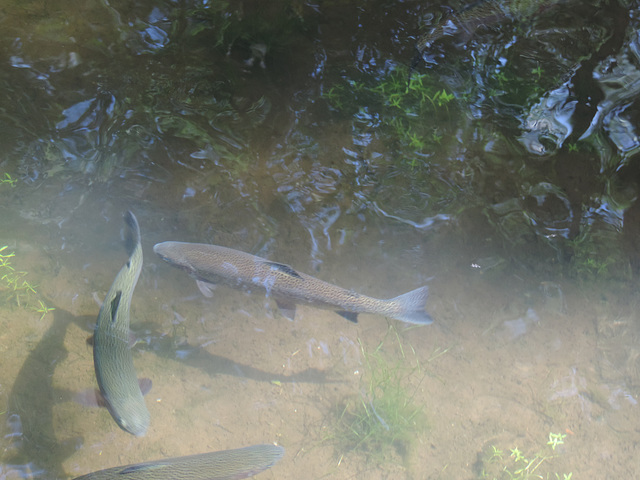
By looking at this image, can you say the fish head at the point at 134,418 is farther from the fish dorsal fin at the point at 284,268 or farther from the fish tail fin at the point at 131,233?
the fish dorsal fin at the point at 284,268

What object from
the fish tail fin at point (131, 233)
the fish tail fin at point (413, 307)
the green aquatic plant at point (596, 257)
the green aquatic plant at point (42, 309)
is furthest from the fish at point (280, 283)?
the green aquatic plant at point (596, 257)

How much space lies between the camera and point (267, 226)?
3572 millimetres

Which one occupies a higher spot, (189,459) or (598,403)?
(598,403)

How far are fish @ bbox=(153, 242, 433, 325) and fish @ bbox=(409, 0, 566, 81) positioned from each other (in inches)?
80.5

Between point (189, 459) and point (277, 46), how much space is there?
3434 mm

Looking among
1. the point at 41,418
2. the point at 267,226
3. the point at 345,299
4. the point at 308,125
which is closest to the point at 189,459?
the point at 41,418

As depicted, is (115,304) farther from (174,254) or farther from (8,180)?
(8,180)

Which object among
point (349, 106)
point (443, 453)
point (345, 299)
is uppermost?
point (349, 106)

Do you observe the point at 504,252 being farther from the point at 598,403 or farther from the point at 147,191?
the point at 147,191

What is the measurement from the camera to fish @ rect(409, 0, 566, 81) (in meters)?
3.81

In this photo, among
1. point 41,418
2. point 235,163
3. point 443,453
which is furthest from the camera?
point 235,163

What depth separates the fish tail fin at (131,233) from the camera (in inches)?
131

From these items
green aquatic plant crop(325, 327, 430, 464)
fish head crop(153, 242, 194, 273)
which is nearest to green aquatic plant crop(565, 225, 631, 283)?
green aquatic plant crop(325, 327, 430, 464)

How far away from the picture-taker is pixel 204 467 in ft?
9.11
